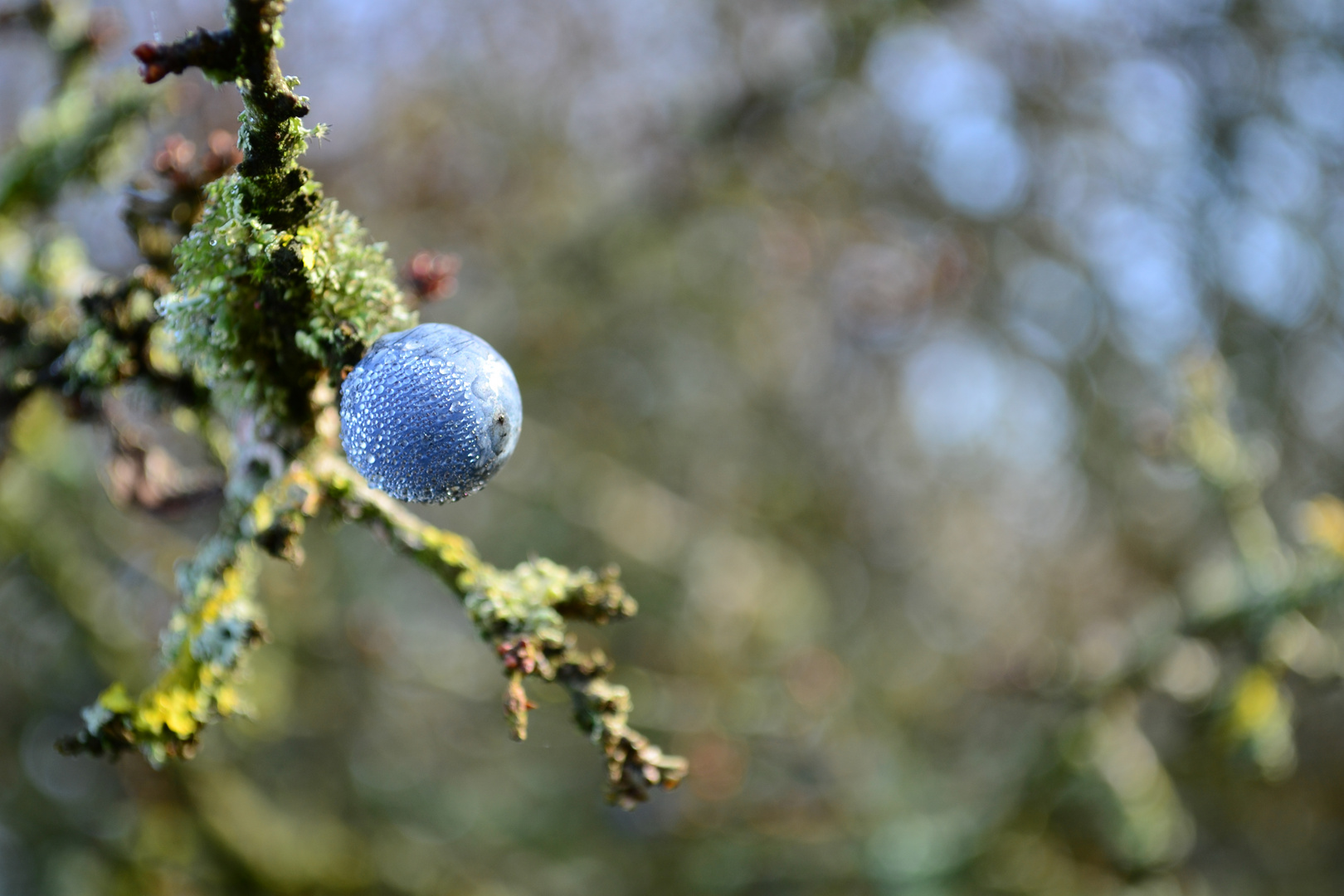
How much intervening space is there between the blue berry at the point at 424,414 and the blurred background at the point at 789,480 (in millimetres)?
2198

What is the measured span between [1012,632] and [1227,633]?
326 cm

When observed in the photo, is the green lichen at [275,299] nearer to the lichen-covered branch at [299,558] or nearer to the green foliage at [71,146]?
the lichen-covered branch at [299,558]

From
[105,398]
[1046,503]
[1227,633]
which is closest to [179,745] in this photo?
[105,398]

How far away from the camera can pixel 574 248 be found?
3895mm

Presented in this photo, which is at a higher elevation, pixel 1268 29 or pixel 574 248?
pixel 1268 29

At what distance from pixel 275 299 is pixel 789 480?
15.4 ft

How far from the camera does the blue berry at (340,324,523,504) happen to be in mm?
1047

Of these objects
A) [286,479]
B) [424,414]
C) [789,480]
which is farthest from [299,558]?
[789,480]

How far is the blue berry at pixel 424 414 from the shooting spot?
1.05 metres

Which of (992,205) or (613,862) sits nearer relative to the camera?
(613,862)

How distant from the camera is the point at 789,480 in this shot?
5625mm

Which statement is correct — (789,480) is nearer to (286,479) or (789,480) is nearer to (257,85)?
(286,479)

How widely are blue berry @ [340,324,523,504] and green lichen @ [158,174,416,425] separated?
0.07 meters

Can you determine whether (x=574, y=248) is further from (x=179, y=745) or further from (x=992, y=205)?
(x=179, y=745)
